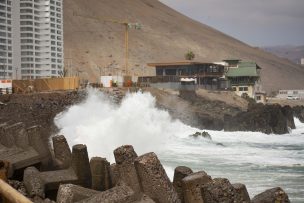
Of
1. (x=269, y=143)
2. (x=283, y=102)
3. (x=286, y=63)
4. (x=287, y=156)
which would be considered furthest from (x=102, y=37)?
(x=287, y=156)

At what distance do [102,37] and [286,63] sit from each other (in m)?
69.8

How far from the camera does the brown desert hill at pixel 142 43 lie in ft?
358

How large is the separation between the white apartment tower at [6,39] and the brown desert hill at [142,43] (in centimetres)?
3163

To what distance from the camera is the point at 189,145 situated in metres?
32.1

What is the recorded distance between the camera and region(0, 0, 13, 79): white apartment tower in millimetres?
62562

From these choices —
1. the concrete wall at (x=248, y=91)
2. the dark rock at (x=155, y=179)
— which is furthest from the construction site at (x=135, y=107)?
the concrete wall at (x=248, y=91)

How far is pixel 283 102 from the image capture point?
83.1 m

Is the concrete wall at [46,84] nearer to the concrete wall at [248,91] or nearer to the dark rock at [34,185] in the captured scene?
the concrete wall at [248,91]

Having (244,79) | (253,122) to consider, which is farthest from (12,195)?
(244,79)

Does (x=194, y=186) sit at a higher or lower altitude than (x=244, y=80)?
lower

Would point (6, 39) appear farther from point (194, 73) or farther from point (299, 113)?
point (299, 113)

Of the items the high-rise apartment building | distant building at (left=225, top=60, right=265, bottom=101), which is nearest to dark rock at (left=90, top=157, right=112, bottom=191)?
the high-rise apartment building

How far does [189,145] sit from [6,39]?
3788 cm

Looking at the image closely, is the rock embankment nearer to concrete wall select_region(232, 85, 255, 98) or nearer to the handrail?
the handrail
